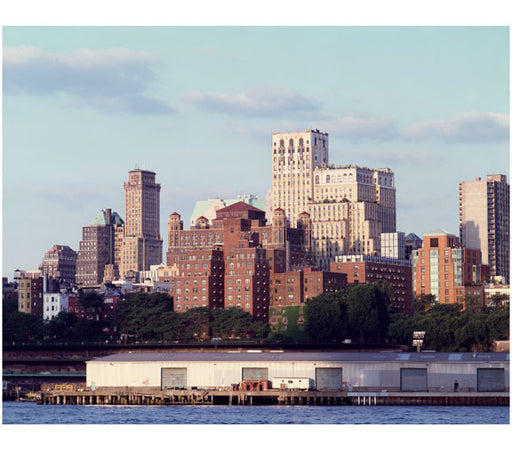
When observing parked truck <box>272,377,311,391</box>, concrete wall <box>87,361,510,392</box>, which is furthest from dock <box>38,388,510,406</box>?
concrete wall <box>87,361,510,392</box>

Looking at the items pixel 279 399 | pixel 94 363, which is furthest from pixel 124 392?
pixel 279 399

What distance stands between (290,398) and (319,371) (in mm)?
6651

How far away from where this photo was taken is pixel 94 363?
528ft

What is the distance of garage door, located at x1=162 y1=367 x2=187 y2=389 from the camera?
157375 millimetres

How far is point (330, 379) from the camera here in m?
155

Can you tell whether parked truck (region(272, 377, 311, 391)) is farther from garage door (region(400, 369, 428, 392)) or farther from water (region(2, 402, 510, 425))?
garage door (region(400, 369, 428, 392))

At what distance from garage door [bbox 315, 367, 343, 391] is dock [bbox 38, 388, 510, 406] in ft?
9.49

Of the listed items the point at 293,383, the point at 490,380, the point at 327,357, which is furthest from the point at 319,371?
the point at 490,380

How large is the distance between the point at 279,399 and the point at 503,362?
79.8 ft

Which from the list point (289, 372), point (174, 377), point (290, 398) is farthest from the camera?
point (174, 377)

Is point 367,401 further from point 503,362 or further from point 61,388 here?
point 61,388

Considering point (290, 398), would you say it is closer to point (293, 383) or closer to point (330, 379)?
point (293, 383)

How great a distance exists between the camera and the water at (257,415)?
127 meters
